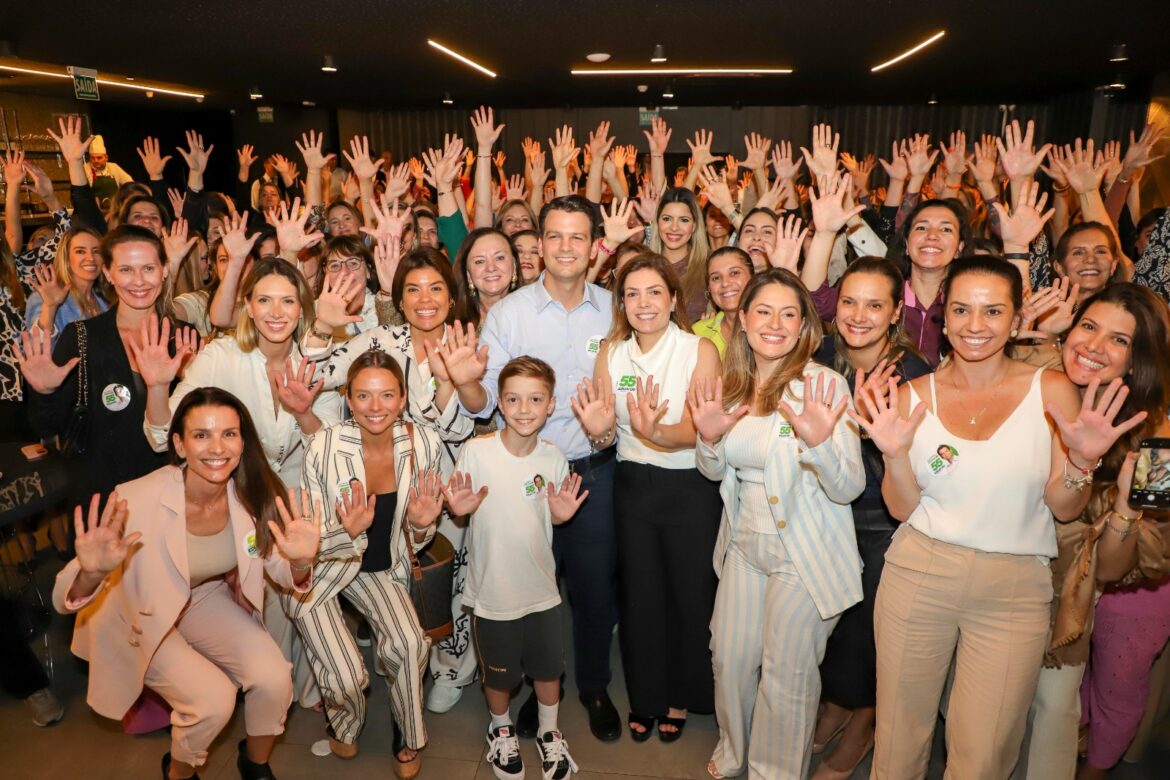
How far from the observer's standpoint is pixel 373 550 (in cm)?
301

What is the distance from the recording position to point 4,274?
12.8ft

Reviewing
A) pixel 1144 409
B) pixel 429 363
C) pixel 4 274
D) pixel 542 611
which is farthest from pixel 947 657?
pixel 4 274

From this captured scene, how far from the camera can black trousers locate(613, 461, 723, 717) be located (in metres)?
2.87

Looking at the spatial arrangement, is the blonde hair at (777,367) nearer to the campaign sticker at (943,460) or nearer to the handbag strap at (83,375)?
the campaign sticker at (943,460)

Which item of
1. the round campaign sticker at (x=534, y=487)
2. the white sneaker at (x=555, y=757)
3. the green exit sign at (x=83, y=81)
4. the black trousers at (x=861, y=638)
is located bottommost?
the white sneaker at (x=555, y=757)

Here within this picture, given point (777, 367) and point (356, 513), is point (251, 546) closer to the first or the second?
point (356, 513)

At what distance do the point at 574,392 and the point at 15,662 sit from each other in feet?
8.57

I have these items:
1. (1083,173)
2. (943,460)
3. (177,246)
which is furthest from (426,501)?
(1083,173)

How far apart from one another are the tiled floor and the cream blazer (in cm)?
53

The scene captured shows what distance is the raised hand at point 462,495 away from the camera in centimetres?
285

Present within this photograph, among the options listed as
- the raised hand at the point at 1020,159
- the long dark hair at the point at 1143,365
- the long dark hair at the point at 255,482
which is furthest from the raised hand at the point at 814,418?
the raised hand at the point at 1020,159

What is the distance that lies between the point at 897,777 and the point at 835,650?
1.59ft

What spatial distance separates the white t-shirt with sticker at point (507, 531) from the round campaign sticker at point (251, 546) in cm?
77

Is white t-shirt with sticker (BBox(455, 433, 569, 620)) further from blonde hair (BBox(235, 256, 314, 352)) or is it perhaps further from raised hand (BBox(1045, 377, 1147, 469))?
raised hand (BBox(1045, 377, 1147, 469))
